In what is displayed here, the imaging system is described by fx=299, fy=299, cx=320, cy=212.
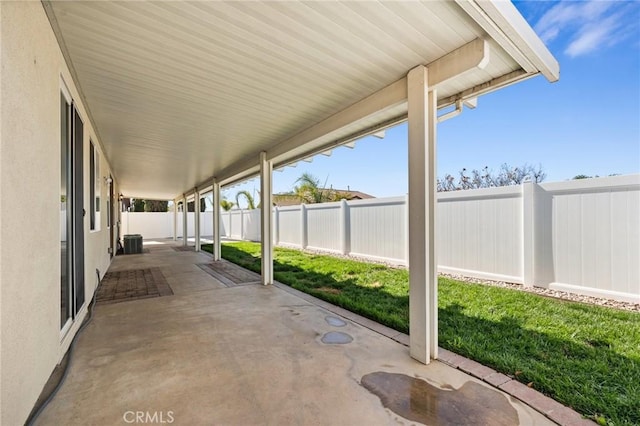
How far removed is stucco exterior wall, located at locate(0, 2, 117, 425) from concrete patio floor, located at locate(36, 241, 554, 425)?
0.46m

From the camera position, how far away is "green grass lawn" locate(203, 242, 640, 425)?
233cm

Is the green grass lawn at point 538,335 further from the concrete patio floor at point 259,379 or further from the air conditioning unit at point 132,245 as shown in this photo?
the air conditioning unit at point 132,245

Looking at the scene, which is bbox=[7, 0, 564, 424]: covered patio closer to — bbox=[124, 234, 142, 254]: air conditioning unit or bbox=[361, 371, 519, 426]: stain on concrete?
bbox=[361, 371, 519, 426]: stain on concrete

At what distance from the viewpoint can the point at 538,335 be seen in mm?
3354

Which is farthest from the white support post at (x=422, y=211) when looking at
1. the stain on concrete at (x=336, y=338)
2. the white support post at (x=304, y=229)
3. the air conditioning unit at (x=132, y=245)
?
the air conditioning unit at (x=132, y=245)

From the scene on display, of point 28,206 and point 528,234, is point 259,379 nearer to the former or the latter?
point 28,206

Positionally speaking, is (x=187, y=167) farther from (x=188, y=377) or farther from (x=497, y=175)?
(x=497, y=175)

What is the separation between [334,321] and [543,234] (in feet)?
12.7

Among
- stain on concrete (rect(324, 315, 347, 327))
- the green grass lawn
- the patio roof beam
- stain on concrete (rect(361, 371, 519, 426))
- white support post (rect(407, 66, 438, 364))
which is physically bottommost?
stain on concrete (rect(324, 315, 347, 327))

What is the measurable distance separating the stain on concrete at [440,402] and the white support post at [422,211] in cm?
47

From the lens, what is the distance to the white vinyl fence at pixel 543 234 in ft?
13.9

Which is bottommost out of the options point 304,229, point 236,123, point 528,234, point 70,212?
point 304,229

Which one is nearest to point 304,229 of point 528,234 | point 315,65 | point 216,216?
point 216,216

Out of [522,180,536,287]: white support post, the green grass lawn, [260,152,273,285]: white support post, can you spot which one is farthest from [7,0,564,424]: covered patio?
[522,180,536,287]: white support post
